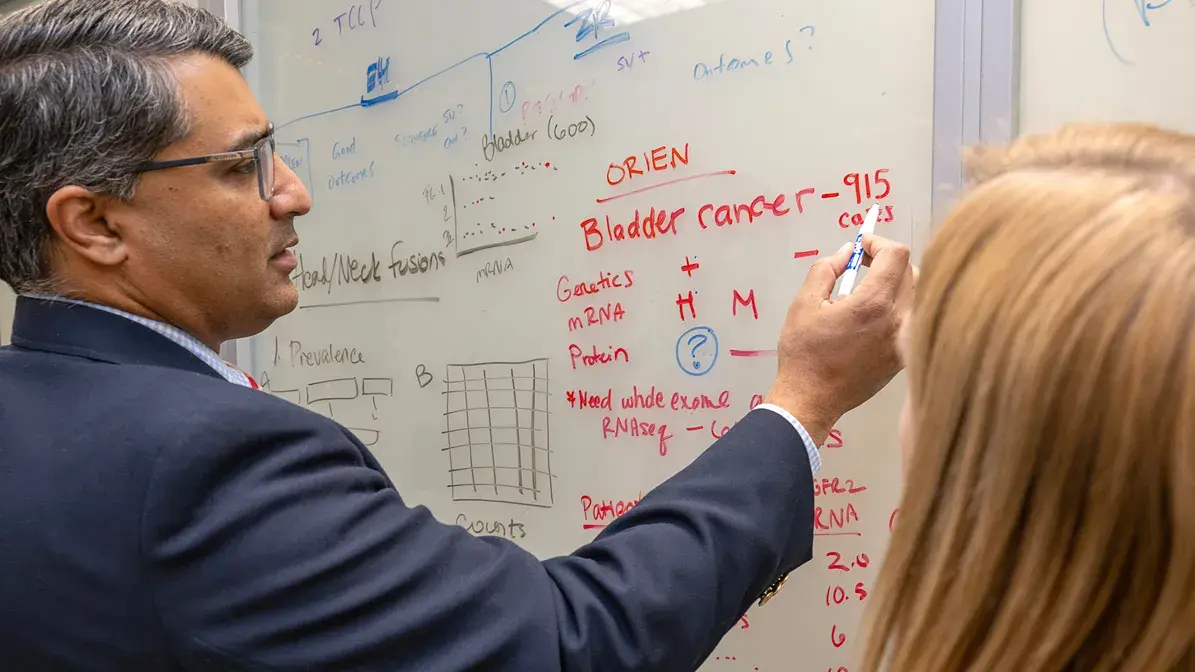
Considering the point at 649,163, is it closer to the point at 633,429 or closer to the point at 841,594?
the point at 633,429

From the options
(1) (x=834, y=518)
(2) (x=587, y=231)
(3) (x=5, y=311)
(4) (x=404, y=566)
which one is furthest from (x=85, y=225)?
(3) (x=5, y=311)

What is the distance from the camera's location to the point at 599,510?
3.89 ft

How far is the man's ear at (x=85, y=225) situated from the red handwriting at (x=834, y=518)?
0.74 meters

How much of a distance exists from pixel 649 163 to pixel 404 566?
599mm

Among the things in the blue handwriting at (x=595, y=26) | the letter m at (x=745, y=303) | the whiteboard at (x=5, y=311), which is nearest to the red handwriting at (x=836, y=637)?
the letter m at (x=745, y=303)

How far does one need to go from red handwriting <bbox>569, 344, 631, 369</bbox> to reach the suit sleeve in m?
0.37

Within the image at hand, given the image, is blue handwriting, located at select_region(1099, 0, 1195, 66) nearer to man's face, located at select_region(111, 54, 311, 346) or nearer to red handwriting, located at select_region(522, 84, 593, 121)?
red handwriting, located at select_region(522, 84, 593, 121)

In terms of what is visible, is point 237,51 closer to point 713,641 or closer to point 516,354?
point 516,354

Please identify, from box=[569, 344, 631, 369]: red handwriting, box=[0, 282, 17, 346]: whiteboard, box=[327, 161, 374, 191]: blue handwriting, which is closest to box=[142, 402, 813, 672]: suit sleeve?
box=[569, 344, 631, 369]: red handwriting

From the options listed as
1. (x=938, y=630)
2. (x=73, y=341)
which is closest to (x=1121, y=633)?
(x=938, y=630)

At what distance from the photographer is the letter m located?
1.04 metres

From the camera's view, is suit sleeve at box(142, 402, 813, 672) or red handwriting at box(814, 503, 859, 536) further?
red handwriting at box(814, 503, 859, 536)

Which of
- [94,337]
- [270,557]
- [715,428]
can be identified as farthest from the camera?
[715,428]

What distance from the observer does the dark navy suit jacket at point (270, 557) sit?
2.19 ft
